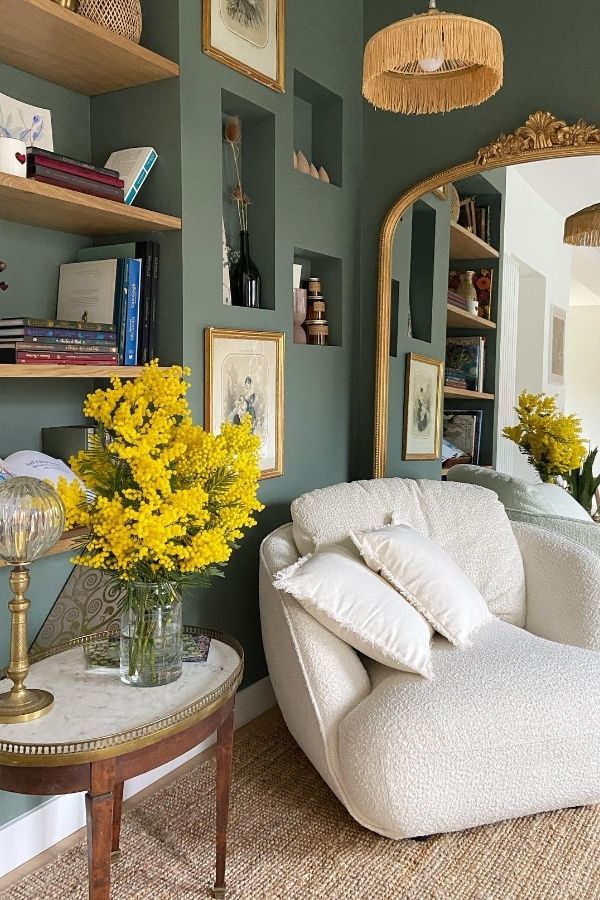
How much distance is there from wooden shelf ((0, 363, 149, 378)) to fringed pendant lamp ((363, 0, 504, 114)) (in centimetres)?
102

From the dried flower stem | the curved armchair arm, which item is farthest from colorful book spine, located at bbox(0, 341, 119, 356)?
the curved armchair arm

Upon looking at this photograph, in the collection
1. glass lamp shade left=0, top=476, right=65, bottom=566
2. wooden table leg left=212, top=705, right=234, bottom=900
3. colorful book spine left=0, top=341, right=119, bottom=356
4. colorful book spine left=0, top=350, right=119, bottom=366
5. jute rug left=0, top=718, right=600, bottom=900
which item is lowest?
jute rug left=0, top=718, right=600, bottom=900

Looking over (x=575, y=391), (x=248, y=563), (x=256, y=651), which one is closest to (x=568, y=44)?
(x=575, y=391)

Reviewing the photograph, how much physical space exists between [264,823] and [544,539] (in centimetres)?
127

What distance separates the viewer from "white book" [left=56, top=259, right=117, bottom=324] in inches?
89.3

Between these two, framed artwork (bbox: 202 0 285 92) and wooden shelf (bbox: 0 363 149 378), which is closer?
wooden shelf (bbox: 0 363 149 378)

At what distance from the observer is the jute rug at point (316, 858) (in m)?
1.86

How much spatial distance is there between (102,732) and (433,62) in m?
1.73

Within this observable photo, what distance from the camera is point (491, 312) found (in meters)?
2.99

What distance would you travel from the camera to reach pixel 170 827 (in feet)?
6.92

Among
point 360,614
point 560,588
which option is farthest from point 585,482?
point 360,614

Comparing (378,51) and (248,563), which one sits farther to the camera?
(248,563)

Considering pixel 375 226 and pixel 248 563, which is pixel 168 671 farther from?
pixel 375 226

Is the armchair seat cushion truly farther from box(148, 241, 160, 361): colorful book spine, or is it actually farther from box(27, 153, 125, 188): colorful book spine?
box(27, 153, 125, 188): colorful book spine
